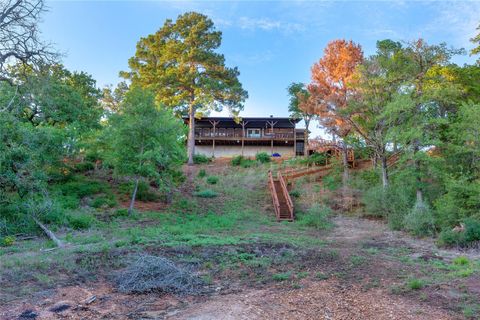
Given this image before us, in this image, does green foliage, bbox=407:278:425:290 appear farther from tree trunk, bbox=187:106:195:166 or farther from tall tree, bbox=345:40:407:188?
tree trunk, bbox=187:106:195:166

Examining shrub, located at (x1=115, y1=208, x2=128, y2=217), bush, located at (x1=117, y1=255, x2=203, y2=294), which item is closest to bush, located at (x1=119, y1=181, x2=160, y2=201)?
shrub, located at (x1=115, y1=208, x2=128, y2=217)

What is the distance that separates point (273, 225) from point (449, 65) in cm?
1212

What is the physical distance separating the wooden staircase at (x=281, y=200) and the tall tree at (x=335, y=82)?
4.40 metres

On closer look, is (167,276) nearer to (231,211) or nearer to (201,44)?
(231,211)

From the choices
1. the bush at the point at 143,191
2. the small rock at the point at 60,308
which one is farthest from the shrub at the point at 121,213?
the small rock at the point at 60,308

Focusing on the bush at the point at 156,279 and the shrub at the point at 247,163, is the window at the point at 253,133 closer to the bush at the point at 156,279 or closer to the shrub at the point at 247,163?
the shrub at the point at 247,163

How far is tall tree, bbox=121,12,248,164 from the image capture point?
30.9 meters

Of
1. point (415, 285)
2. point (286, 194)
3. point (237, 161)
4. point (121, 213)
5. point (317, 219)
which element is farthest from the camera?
point (237, 161)

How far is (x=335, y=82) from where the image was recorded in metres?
28.6

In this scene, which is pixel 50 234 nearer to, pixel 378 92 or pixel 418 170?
pixel 418 170

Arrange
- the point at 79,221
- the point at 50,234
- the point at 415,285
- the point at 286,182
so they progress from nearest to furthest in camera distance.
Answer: the point at 415,285, the point at 50,234, the point at 79,221, the point at 286,182

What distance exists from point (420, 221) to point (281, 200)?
872 centimetres

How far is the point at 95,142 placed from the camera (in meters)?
19.6

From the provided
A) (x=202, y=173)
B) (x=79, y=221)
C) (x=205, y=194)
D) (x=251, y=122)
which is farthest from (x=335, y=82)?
(x=79, y=221)
